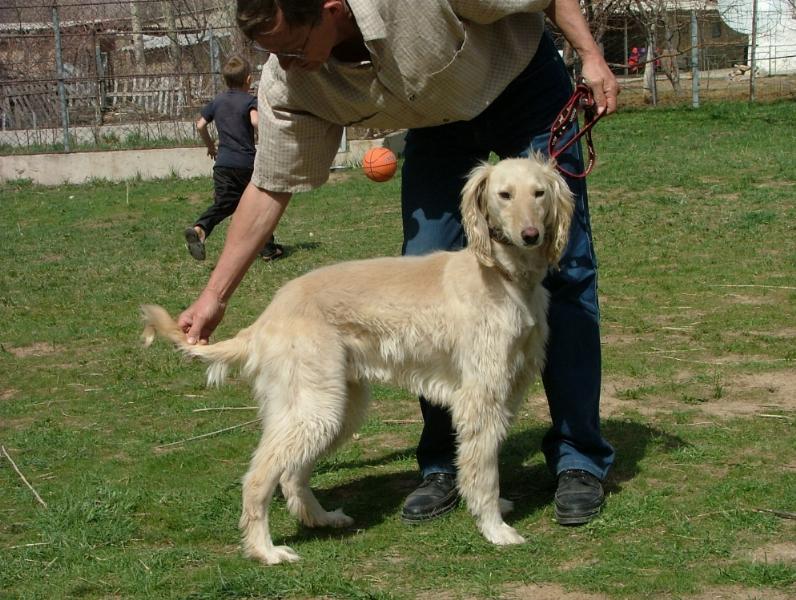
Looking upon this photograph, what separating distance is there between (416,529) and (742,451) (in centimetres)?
155

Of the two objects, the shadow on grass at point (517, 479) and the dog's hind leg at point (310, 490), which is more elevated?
the dog's hind leg at point (310, 490)

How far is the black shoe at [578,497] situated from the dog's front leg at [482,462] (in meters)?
0.22

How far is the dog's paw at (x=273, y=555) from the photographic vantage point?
12.9 ft

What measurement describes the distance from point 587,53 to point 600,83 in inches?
5.1

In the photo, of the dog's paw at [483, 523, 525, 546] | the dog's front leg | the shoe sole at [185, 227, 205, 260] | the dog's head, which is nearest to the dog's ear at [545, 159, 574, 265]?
the dog's head

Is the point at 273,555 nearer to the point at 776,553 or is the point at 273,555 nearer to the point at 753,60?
the point at 776,553

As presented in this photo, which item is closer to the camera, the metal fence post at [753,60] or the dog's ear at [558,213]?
the dog's ear at [558,213]

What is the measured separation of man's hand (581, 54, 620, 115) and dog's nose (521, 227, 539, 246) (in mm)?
577

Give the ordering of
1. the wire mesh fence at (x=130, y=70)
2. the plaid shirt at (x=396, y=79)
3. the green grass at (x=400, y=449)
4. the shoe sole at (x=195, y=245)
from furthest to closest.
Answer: the wire mesh fence at (x=130, y=70) → the shoe sole at (x=195, y=245) → the plaid shirt at (x=396, y=79) → the green grass at (x=400, y=449)

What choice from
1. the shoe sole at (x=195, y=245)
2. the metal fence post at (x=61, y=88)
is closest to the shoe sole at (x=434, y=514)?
the shoe sole at (x=195, y=245)

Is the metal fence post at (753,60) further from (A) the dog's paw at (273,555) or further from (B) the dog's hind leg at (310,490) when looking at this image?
(A) the dog's paw at (273,555)

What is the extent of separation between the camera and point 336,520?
4395mm

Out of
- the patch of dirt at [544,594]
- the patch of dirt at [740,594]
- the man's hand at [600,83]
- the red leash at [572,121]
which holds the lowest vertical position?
the patch of dirt at [544,594]

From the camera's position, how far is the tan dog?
13.2 ft
